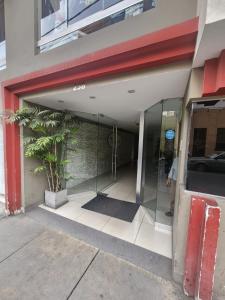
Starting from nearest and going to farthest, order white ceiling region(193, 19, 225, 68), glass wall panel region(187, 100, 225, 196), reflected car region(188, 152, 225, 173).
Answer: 1. white ceiling region(193, 19, 225, 68)
2. glass wall panel region(187, 100, 225, 196)
3. reflected car region(188, 152, 225, 173)

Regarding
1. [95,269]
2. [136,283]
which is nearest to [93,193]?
[95,269]

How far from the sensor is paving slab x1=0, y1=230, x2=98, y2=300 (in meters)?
1.57

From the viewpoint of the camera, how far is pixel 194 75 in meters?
1.56

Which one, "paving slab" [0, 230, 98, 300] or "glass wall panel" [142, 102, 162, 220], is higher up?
"glass wall panel" [142, 102, 162, 220]

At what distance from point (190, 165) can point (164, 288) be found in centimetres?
142

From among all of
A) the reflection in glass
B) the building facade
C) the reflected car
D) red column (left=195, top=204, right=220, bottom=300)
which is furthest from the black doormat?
the reflection in glass

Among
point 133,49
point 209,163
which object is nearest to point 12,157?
point 133,49

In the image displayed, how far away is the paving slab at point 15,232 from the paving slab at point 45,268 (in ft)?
0.39

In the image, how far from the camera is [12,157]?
3.00m

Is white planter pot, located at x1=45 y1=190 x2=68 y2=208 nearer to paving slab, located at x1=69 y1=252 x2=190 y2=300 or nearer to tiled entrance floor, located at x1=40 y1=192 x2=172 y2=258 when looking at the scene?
tiled entrance floor, located at x1=40 y1=192 x2=172 y2=258

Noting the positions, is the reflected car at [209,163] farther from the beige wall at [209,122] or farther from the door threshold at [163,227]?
the door threshold at [163,227]

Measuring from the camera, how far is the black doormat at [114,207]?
125 inches

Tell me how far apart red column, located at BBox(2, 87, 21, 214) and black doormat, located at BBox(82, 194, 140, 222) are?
145 centimetres

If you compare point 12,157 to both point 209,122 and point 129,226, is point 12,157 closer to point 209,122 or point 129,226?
point 129,226
